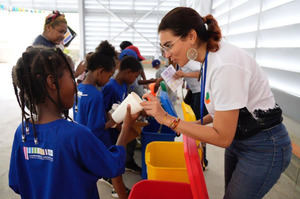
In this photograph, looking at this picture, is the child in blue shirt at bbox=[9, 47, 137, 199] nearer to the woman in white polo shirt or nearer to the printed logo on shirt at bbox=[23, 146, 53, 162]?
the printed logo on shirt at bbox=[23, 146, 53, 162]

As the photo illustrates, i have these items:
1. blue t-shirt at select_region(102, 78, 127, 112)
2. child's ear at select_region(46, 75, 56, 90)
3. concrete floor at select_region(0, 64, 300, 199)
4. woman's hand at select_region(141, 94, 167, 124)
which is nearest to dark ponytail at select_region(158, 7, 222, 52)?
woman's hand at select_region(141, 94, 167, 124)

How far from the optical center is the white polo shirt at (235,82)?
2.79ft

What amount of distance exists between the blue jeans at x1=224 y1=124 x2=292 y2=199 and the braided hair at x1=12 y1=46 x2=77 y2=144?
2.78 ft

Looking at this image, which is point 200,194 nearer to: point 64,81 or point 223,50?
point 223,50

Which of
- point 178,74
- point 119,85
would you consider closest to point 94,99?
point 119,85

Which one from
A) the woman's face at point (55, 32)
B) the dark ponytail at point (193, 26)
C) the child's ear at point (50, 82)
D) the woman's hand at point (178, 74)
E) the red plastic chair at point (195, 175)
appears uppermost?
the woman's face at point (55, 32)

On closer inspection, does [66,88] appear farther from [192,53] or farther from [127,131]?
[192,53]

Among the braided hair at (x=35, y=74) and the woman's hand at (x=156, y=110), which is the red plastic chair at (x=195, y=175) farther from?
the braided hair at (x=35, y=74)

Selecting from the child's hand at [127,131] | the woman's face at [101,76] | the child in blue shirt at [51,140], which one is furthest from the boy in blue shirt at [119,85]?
the child in blue shirt at [51,140]

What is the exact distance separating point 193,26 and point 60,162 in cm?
79

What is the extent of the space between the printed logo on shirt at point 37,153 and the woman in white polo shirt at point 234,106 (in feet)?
1.58

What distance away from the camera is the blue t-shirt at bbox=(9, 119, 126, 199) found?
0.85 meters

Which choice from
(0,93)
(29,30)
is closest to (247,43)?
(0,93)

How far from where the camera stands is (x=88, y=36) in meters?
10.2
